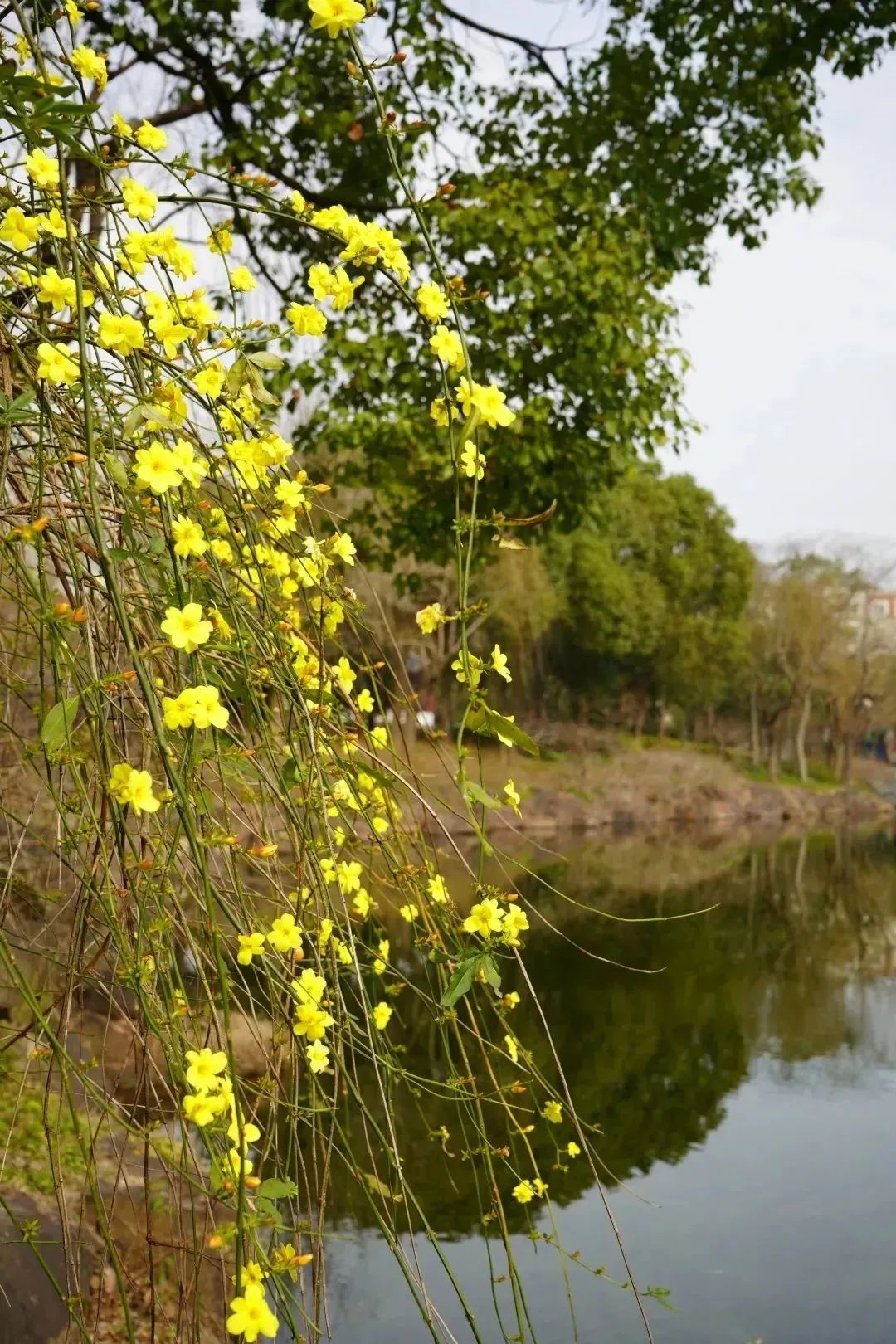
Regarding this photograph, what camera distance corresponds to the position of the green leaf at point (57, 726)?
114 cm

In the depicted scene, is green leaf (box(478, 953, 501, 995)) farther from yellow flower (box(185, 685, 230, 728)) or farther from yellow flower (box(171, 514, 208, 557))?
yellow flower (box(171, 514, 208, 557))

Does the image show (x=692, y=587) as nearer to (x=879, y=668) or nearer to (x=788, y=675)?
(x=788, y=675)

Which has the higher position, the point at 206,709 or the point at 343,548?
the point at 343,548

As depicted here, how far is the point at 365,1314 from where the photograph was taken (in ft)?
12.8

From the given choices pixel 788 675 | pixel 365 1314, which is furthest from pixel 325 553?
pixel 788 675

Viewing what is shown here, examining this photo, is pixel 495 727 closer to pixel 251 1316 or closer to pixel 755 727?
pixel 251 1316

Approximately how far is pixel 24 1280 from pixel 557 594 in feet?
70.0

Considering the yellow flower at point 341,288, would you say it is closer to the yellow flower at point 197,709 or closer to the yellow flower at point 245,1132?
the yellow flower at point 197,709

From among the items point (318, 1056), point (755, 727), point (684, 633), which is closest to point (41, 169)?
point (318, 1056)

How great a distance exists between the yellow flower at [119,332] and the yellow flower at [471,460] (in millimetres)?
407

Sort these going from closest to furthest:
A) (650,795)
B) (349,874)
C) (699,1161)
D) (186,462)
Result: 1. (186,462)
2. (349,874)
3. (699,1161)
4. (650,795)

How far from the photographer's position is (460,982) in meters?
1.30

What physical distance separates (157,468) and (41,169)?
1.26 feet

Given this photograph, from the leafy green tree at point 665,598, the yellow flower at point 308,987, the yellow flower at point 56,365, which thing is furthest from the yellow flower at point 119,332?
the leafy green tree at point 665,598
